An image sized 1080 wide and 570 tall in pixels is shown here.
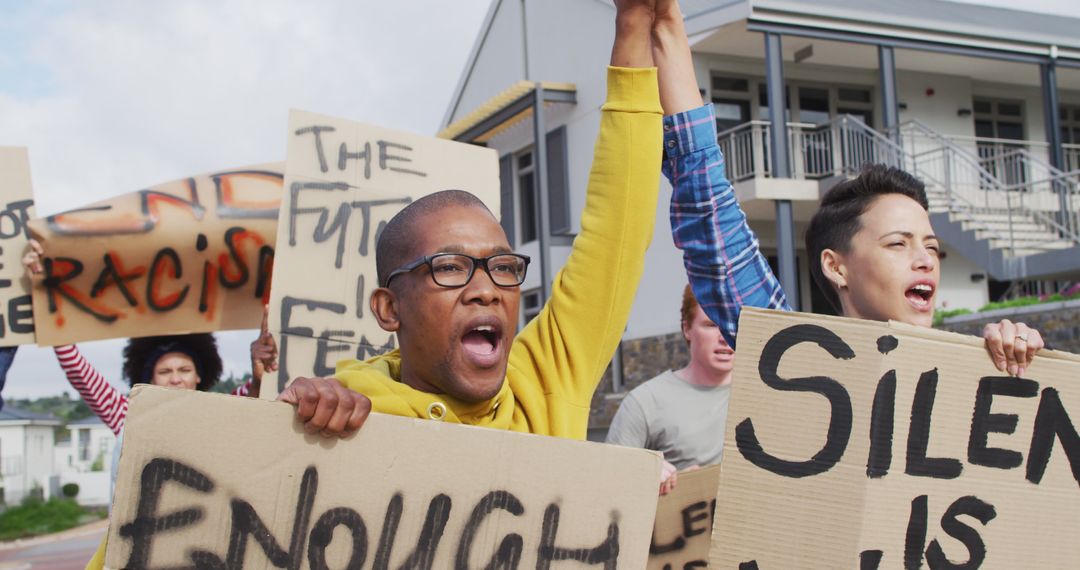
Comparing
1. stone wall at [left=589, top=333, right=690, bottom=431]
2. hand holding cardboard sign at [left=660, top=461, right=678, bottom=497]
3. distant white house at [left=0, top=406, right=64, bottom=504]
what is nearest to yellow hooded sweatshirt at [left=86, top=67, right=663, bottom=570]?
hand holding cardboard sign at [left=660, top=461, right=678, bottom=497]

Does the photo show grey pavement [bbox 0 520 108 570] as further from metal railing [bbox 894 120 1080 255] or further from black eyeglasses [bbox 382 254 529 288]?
metal railing [bbox 894 120 1080 255]

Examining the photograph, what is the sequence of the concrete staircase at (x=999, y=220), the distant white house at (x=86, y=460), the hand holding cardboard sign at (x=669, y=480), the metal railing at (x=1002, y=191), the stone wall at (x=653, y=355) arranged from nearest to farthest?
the hand holding cardboard sign at (x=669, y=480) < the stone wall at (x=653, y=355) < the concrete staircase at (x=999, y=220) < the metal railing at (x=1002, y=191) < the distant white house at (x=86, y=460)

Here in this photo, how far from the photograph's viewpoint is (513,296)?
205 centimetres

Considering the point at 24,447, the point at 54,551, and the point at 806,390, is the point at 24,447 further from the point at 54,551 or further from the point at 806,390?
the point at 806,390

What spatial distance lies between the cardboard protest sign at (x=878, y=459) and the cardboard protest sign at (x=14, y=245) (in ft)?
12.1

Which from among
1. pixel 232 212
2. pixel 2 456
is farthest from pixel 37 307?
pixel 2 456

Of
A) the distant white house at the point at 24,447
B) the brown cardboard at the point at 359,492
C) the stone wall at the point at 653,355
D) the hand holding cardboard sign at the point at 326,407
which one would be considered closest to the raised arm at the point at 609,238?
the brown cardboard at the point at 359,492

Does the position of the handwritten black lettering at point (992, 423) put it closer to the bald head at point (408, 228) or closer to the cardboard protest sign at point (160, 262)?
the bald head at point (408, 228)

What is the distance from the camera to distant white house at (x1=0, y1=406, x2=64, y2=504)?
42688 mm

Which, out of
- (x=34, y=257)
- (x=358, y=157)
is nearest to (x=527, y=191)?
(x=34, y=257)

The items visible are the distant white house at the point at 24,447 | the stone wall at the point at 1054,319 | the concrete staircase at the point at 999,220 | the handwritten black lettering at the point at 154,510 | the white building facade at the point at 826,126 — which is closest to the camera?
the handwritten black lettering at the point at 154,510

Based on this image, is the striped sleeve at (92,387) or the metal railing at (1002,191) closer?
the striped sleeve at (92,387)

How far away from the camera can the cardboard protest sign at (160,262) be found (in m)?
4.75

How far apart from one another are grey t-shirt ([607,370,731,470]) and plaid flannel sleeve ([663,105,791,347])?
143 cm
